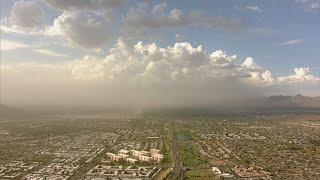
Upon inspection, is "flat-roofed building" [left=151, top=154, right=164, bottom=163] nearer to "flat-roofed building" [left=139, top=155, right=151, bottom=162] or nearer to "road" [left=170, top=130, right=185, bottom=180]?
"flat-roofed building" [left=139, top=155, right=151, bottom=162]

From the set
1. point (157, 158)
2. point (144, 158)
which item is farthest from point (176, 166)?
point (144, 158)

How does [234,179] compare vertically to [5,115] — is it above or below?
below

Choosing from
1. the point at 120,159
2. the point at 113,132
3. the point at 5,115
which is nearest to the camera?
the point at 120,159

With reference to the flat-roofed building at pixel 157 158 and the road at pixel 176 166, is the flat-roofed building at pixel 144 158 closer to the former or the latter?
the flat-roofed building at pixel 157 158

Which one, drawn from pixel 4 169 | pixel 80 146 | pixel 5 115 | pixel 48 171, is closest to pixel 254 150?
pixel 80 146

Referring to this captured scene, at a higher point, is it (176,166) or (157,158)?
(157,158)

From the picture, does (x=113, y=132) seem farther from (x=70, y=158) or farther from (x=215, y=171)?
(x=215, y=171)

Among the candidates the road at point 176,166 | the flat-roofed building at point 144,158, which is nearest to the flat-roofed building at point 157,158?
the flat-roofed building at point 144,158

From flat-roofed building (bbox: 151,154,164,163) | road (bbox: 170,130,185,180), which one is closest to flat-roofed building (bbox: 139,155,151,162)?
flat-roofed building (bbox: 151,154,164,163)

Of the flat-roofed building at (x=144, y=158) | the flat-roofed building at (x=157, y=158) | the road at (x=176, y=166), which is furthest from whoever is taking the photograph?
the flat-roofed building at (x=157, y=158)

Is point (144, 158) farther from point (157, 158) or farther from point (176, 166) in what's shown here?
point (176, 166)

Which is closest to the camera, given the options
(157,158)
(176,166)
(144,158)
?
(176,166)
